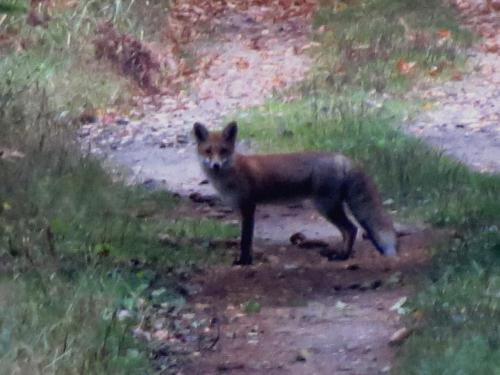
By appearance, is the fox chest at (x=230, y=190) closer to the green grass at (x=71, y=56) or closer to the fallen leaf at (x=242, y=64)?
the green grass at (x=71, y=56)

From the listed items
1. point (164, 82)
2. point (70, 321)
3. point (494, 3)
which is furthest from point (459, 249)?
point (494, 3)

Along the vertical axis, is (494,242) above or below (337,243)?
above

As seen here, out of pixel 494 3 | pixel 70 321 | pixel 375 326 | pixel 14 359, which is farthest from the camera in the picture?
pixel 494 3

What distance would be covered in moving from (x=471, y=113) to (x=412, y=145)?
334 centimetres

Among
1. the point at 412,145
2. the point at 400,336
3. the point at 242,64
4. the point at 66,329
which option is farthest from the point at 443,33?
the point at 66,329

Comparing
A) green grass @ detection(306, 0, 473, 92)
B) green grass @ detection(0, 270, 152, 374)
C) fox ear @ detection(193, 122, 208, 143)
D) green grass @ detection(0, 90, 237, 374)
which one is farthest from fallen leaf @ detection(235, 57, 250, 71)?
green grass @ detection(0, 270, 152, 374)

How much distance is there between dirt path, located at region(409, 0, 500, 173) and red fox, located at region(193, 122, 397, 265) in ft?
10.3

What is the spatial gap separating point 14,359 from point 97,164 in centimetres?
536

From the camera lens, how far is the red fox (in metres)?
9.54

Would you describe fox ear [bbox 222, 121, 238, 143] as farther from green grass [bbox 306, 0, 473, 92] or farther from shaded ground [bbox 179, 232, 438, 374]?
green grass [bbox 306, 0, 473, 92]

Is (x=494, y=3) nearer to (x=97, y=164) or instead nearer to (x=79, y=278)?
(x=97, y=164)

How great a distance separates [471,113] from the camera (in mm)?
15406

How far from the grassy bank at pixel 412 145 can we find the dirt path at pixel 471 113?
292 mm

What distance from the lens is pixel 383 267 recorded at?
9.04 metres
